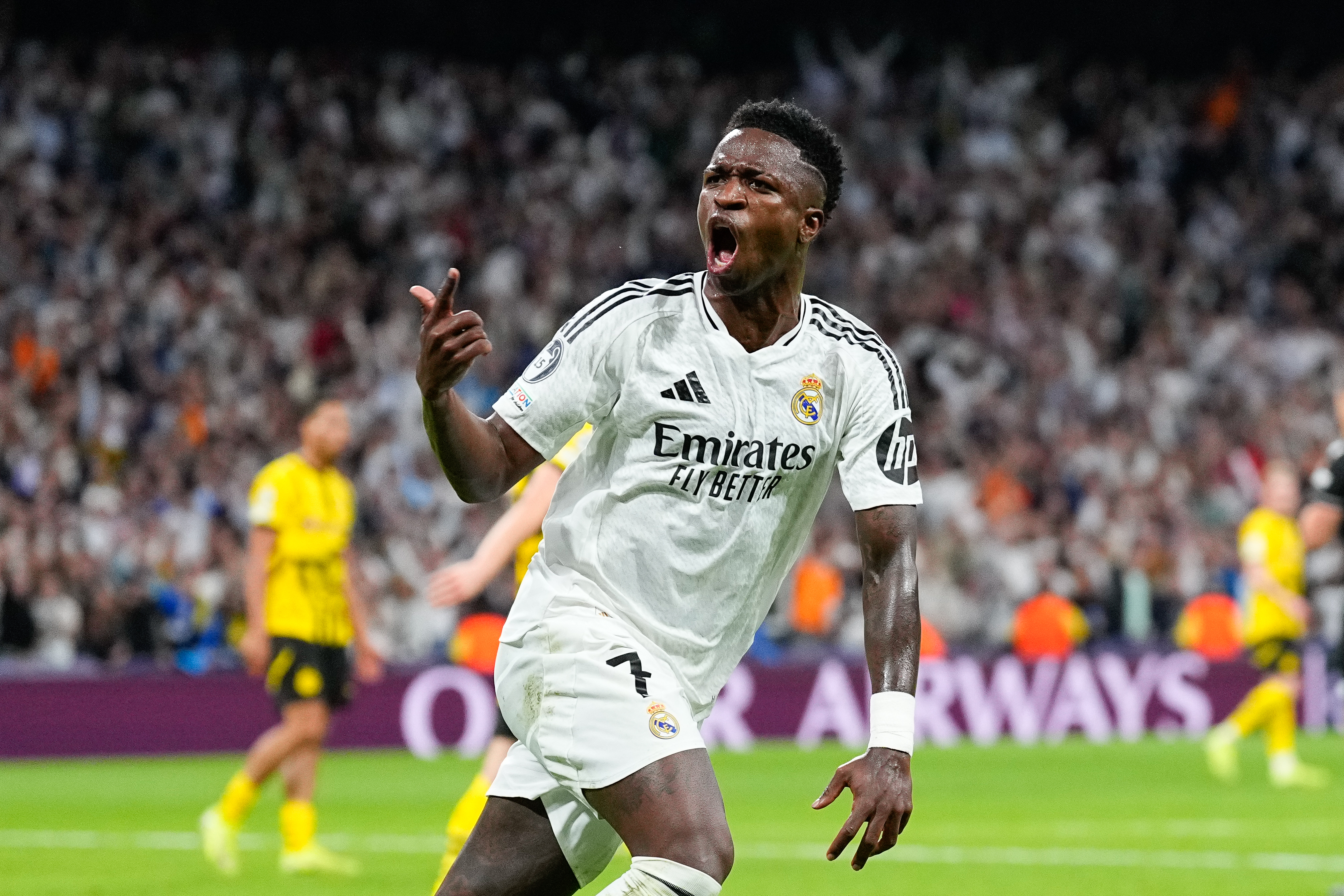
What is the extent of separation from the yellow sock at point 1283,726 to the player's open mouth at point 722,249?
38.1 ft

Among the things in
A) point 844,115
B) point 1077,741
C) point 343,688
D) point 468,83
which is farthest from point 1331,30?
point 343,688

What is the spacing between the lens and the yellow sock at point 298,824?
1039 cm

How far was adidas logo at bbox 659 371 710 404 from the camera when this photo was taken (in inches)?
186

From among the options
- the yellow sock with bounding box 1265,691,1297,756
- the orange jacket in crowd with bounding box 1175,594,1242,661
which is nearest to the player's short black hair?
the yellow sock with bounding box 1265,691,1297,756

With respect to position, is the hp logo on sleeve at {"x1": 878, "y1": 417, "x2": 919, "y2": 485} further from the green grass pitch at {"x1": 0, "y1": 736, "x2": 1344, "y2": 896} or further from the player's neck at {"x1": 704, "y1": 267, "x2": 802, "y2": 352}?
the green grass pitch at {"x1": 0, "y1": 736, "x2": 1344, "y2": 896}

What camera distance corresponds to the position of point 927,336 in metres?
23.4

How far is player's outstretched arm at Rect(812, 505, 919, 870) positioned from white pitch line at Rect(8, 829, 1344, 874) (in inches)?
229

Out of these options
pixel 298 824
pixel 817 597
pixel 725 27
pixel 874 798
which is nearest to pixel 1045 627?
pixel 817 597

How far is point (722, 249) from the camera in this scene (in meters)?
4.68

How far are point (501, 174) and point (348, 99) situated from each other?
1987 millimetres

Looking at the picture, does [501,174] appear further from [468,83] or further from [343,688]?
[343,688]

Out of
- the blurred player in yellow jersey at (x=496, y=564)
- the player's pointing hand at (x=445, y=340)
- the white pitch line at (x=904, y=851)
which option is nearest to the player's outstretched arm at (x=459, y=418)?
the player's pointing hand at (x=445, y=340)

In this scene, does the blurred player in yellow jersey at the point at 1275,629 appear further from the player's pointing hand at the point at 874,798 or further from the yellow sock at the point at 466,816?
the player's pointing hand at the point at 874,798

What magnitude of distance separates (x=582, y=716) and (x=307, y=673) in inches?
256
